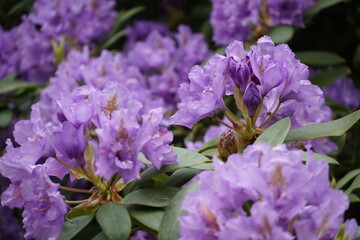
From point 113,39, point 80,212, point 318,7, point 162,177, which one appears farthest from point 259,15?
point 80,212

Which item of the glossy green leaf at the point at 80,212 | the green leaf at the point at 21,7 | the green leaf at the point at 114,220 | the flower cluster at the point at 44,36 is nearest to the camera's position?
the green leaf at the point at 114,220

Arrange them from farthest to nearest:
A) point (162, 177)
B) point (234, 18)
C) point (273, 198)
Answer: point (234, 18) → point (162, 177) → point (273, 198)

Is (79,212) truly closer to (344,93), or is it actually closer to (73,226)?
(73,226)

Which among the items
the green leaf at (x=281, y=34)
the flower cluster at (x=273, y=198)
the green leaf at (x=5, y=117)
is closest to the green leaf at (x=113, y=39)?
the green leaf at (x=5, y=117)

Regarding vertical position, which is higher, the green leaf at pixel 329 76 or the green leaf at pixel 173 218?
the green leaf at pixel 173 218

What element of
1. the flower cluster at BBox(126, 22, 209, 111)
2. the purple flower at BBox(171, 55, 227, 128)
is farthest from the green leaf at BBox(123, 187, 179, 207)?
the flower cluster at BBox(126, 22, 209, 111)

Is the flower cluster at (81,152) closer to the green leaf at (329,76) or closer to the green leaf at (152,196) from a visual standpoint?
the green leaf at (152,196)

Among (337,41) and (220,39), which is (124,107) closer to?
(220,39)

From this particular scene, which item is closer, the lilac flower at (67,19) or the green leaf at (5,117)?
the green leaf at (5,117)
